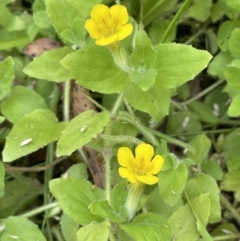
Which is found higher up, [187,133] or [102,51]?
[102,51]

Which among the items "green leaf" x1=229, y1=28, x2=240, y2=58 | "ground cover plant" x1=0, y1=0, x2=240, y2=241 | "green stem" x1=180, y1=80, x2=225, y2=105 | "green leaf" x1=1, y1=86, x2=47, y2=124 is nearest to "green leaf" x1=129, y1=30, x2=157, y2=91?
"ground cover plant" x1=0, y1=0, x2=240, y2=241

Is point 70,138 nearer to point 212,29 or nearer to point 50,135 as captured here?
point 50,135

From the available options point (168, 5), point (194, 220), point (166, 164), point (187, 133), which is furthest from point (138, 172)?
point (168, 5)

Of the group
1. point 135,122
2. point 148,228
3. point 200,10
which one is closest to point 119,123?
point 135,122

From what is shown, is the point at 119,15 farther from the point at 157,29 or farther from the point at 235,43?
the point at 157,29

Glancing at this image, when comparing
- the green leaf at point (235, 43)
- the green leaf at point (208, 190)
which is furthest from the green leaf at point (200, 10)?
the green leaf at point (208, 190)

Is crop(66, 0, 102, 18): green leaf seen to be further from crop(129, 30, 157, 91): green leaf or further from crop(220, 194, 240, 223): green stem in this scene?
crop(220, 194, 240, 223): green stem
